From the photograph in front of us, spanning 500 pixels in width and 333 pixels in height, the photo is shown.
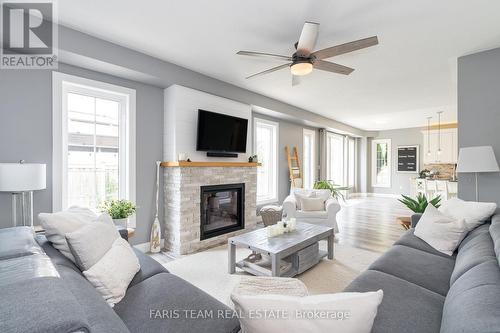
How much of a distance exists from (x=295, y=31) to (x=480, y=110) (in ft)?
8.56

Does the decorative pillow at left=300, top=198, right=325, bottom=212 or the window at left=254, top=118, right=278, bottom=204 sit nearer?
the decorative pillow at left=300, top=198, right=325, bottom=212

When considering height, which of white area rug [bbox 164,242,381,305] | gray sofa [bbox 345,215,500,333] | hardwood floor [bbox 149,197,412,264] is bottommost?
white area rug [bbox 164,242,381,305]

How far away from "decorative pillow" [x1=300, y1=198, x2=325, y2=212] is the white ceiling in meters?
2.05

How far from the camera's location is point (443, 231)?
90.1 inches

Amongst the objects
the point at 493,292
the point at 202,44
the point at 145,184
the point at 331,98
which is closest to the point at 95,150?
the point at 145,184

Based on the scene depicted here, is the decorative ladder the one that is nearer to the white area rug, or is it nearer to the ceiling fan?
the white area rug

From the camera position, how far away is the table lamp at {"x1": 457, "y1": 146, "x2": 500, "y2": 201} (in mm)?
2741

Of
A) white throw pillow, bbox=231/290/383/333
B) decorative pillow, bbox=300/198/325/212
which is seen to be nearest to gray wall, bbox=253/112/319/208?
decorative pillow, bbox=300/198/325/212

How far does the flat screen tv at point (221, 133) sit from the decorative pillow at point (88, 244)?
2.25 m

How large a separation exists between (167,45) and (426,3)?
268 cm

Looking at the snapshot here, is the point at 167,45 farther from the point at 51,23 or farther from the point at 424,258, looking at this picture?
the point at 424,258

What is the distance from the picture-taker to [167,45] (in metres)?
2.94

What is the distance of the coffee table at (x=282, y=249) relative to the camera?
2397 millimetres

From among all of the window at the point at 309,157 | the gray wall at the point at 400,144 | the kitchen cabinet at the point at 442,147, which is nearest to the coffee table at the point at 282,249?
the window at the point at 309,157
